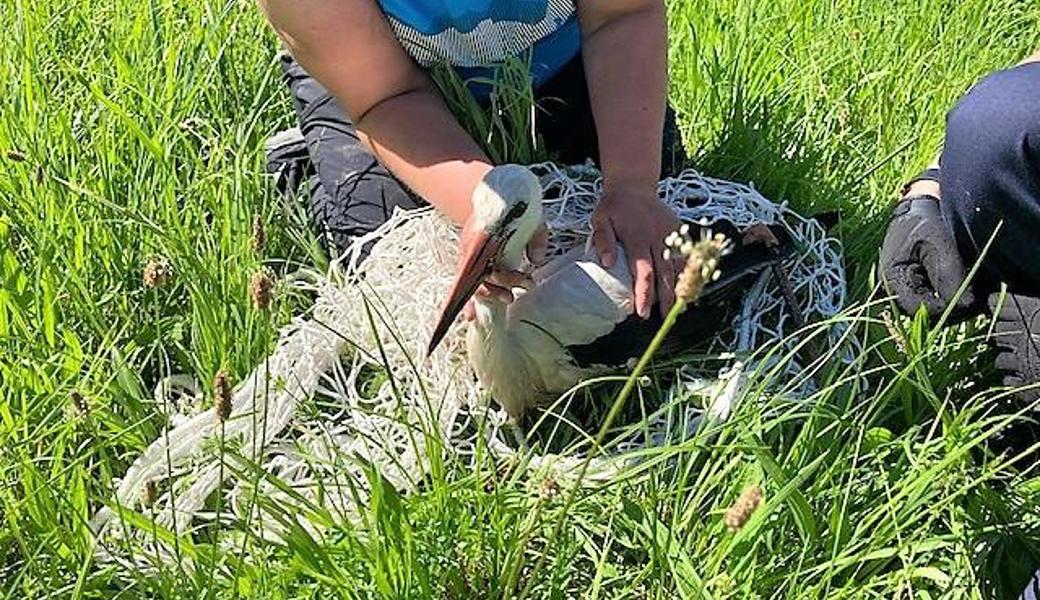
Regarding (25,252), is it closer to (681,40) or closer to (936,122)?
(681,40)

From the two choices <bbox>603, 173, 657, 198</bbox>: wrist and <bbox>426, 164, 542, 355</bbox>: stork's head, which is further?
<bbox>603, 173, 657, 198</bbox>: wrist

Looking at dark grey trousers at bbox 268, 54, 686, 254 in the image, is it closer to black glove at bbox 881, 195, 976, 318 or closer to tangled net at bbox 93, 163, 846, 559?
tangled net at bbox 93, 163, 846, 559

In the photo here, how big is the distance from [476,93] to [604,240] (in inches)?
13.5

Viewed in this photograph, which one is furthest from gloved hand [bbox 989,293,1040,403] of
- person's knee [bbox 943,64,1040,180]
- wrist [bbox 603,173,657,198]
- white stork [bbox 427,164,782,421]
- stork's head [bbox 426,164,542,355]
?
stork's head [bbox 426,164,542,355]

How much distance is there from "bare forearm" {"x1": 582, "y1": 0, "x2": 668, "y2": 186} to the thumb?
0.07 m

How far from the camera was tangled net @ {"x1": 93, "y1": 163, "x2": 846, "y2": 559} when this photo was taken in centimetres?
146

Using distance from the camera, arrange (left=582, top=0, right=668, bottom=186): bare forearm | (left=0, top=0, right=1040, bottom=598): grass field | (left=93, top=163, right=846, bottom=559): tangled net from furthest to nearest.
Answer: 1. (left=582, top=0, right=668, bottom=186): bare forearm
2. (left=93, top=163, right=846, bottom=559): tangled net
3. (left=0, top=0, right=1040, bottom=598): grass field

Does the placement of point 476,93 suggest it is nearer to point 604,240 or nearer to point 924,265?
point 604,240

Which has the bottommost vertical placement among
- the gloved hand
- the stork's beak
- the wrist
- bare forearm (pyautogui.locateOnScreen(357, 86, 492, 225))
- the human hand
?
the gloved hand

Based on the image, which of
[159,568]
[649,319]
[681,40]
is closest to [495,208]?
[649,319]

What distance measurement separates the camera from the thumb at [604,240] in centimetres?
157

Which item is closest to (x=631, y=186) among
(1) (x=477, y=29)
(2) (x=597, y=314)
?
(2) (x=597, y=314)

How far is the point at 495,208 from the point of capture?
4.85 feet

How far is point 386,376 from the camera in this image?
1.57 meters
